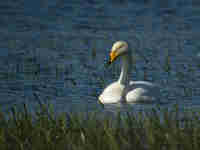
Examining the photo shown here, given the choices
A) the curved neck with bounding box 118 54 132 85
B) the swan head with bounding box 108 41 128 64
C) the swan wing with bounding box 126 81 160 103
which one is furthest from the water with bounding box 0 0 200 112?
the swan head with bounding box 108 41 128 64

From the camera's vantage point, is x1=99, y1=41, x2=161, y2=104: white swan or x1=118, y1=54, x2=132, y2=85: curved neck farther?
x1=118, y1=54, x2=132, y2=85: curved neck

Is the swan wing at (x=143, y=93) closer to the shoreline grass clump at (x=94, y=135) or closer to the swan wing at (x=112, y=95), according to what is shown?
the swan wing at (x=112, y=95)

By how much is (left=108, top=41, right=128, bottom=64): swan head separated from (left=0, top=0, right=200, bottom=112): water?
0.85m

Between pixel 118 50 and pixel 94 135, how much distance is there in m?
5.75

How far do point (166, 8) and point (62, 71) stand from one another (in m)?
8.55

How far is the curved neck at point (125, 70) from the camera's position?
481 inches

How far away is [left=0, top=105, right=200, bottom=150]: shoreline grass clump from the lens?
6.14 m

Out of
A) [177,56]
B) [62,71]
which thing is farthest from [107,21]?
[62,71]

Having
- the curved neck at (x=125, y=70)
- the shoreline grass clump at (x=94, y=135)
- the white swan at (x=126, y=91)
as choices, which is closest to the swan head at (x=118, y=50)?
the white swan at (x=126, y=91)

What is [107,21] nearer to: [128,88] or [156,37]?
[156,37]

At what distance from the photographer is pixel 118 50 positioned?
481 inches

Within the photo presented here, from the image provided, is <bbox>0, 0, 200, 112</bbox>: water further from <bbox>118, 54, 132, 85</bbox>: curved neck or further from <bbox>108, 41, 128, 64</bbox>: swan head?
<bbox>108, 41, 128, 64</bbox>: swan head

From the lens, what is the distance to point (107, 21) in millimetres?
19844

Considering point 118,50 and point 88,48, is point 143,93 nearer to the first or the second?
point 118,50
